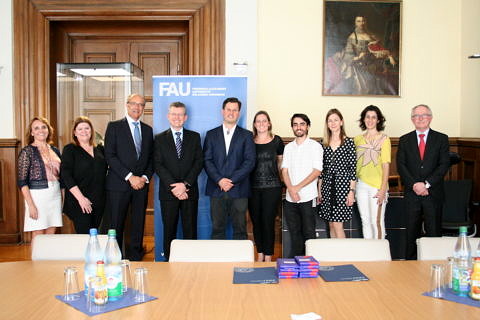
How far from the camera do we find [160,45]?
6801 mm

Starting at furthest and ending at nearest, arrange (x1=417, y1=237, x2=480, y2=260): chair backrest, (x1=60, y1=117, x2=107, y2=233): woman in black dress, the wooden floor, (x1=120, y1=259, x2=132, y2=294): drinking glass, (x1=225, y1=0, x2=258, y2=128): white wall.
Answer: (x1=225, y1=0, x2=258, y2=128): white wall, the wooden floor, (x1=60, y1=117, x2=107, y2=233): woman in black dress, (x1=417, y1=237, x2=480, y2=260): chair backrest, (x1=120, y1=259, x2=132, y2=294): drinking glass

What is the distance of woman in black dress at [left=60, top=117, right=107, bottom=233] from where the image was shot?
4.41m

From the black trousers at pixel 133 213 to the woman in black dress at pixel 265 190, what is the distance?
3.45 ft

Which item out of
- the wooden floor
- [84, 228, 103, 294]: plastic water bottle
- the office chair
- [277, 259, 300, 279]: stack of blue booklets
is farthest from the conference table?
the wooden floor

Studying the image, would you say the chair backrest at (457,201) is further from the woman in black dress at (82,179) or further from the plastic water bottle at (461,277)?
the woman in black dress at (82,179)

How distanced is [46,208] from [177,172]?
123 centimetres

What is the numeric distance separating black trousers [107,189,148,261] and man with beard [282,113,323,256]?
1394 mm

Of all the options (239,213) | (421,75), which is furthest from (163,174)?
(421,75)

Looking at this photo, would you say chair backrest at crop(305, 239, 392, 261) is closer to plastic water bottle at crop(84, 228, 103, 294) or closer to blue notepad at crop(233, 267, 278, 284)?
blue notepad at crop(233, 267, 278, 284)

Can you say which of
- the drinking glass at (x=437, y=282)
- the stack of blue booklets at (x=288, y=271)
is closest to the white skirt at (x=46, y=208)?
the stack of blue booklets at (x=288, y=271)

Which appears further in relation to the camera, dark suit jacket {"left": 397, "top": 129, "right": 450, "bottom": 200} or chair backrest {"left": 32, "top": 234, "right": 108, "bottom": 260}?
dark suit jacket {"left": 397, "top": 129, "right": 450, "bottom": 200}

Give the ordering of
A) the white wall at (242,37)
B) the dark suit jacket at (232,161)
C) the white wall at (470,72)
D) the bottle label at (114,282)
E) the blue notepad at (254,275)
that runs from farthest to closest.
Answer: the white wall at (242,37), the white wall at (470,72), the dark suit jacket at (232,161), the blue notepad at (254,275), the bottle label at (114,282)

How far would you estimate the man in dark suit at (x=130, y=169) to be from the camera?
4648 mm

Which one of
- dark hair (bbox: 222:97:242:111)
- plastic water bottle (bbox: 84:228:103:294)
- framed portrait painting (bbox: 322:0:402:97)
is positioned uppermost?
framed portrait painting (bbox: 322:0:402:97)
